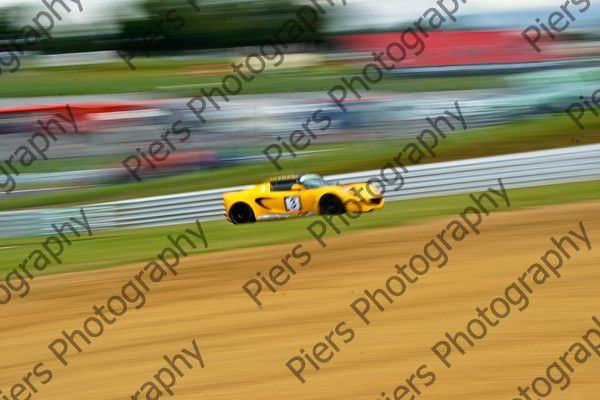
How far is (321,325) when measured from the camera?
244 inches

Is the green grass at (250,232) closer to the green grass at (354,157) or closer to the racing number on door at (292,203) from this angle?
the racing number on door at (292,203)

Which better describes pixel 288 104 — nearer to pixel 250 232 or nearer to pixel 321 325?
pixel 250 232

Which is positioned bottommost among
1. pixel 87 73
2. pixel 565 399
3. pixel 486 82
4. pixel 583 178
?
pixel 565 399

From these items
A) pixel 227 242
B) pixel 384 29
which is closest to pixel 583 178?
pixel 227 242

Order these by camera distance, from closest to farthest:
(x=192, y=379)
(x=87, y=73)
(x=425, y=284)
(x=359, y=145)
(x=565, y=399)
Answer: (x=565, y=399) < (x=192, y=379) < (x=425, y=284) < (x=359, y=145) < (x=87, y=73)

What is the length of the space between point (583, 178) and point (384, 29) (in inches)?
604

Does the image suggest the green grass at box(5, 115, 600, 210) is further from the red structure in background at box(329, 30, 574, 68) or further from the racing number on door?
the red structure in background at box(329, 30, 574, 68)

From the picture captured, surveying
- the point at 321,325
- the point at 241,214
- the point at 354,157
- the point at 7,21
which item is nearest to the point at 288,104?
the point at 354,157

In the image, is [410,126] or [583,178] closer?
[583,178]

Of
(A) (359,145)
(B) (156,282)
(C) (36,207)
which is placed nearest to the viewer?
(B) (156,282)

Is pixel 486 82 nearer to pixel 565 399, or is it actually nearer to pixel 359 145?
pixel 359 145

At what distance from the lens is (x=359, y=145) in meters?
17.3

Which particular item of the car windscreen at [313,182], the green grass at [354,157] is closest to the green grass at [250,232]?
the car windscreen at [313,182]

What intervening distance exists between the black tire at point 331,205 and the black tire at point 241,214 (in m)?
1.19
